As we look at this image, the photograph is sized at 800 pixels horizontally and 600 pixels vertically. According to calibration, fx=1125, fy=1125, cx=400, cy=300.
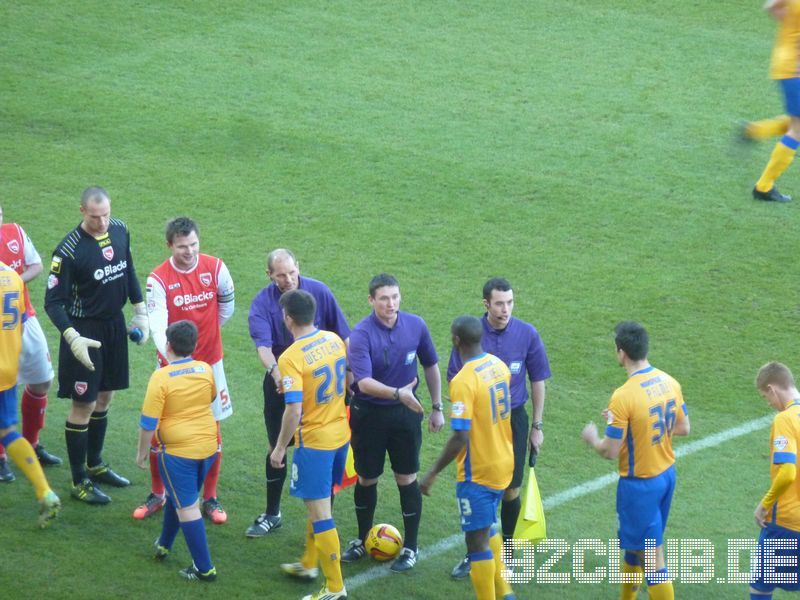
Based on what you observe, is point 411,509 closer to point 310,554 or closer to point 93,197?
point 310,554

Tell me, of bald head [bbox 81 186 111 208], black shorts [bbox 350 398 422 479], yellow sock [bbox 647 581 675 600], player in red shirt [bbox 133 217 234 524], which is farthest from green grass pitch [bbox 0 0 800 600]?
bald head [bbox 81 186 111 208]

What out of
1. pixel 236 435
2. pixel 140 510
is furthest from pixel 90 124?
pixel 140 510

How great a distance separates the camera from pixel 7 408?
7.10m

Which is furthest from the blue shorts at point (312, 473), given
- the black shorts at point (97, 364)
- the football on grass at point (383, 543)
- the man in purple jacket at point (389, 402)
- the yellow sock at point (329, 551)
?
the black shorts at point (97, 364)

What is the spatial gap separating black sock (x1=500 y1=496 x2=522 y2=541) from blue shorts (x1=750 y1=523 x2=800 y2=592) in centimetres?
154

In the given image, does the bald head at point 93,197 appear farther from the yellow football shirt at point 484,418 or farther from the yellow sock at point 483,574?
the yellow sock at point 483,574

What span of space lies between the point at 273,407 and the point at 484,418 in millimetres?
1644

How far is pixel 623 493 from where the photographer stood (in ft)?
20.9

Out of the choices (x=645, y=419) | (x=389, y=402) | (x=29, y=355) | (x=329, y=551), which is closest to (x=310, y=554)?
(x=329, y=551)

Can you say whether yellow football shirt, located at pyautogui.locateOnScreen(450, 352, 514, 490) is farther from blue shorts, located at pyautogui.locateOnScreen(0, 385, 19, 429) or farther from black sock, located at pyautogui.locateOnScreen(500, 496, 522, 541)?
blue shorts, located at pyautogui.locateOnScreen(0, 385, 19, 429)

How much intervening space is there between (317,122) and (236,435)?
6209 millimetres

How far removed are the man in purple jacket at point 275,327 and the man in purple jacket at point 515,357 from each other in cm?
95

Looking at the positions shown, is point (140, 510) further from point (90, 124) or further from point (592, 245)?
point (90, 124)

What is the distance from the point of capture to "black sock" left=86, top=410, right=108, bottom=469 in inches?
308
